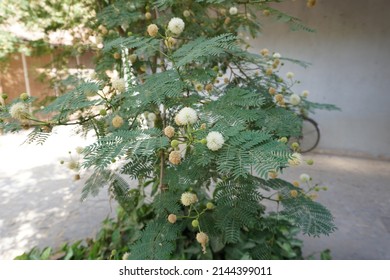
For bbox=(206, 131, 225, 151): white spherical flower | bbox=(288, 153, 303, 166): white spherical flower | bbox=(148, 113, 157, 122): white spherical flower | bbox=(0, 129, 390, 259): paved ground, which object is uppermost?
bbox=(148, 113, 157, 122): white spherical flower

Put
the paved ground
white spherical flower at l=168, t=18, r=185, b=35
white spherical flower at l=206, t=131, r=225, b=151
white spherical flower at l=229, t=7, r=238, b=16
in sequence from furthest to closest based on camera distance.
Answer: the paved ground < white spherical flower at l=229, t=7, r=238, b=16 < white spherical flower at l=168, t=18, r=185, b=35 < white spherical flower at l=206, t=131, r=225, b=151

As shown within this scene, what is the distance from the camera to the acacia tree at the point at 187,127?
0.96 m

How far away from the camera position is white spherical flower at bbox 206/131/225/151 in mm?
904

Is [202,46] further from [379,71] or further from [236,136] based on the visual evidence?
[379,71]

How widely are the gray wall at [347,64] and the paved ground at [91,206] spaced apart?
1.47ft

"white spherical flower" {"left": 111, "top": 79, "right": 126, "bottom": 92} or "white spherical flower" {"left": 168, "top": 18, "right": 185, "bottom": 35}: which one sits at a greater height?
"white spherical flower" {"left": 168, "top": 18, "right": 185, "bottom": 35}

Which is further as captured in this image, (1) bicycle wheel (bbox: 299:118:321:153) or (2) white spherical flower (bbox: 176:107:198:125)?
(1) bicycle wheel (bbox: 299:118:321:153)

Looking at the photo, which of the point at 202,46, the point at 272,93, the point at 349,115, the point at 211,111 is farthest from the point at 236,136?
the point at 349,115

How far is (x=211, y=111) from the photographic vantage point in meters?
1.14

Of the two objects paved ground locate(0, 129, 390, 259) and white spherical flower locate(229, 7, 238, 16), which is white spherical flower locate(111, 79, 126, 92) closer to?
white spherical flower locate(229, 7, 238, 16)

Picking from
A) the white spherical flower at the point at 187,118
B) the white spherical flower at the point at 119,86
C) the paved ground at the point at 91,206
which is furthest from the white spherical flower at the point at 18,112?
the paved ground at the point at 91,206

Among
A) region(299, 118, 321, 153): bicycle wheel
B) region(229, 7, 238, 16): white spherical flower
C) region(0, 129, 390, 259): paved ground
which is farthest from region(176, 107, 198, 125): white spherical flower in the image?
region(299, 118, 321, 153): bicycle wheel

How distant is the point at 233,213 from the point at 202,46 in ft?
2.35

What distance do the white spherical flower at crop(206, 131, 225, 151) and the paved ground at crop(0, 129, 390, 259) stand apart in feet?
7.08
